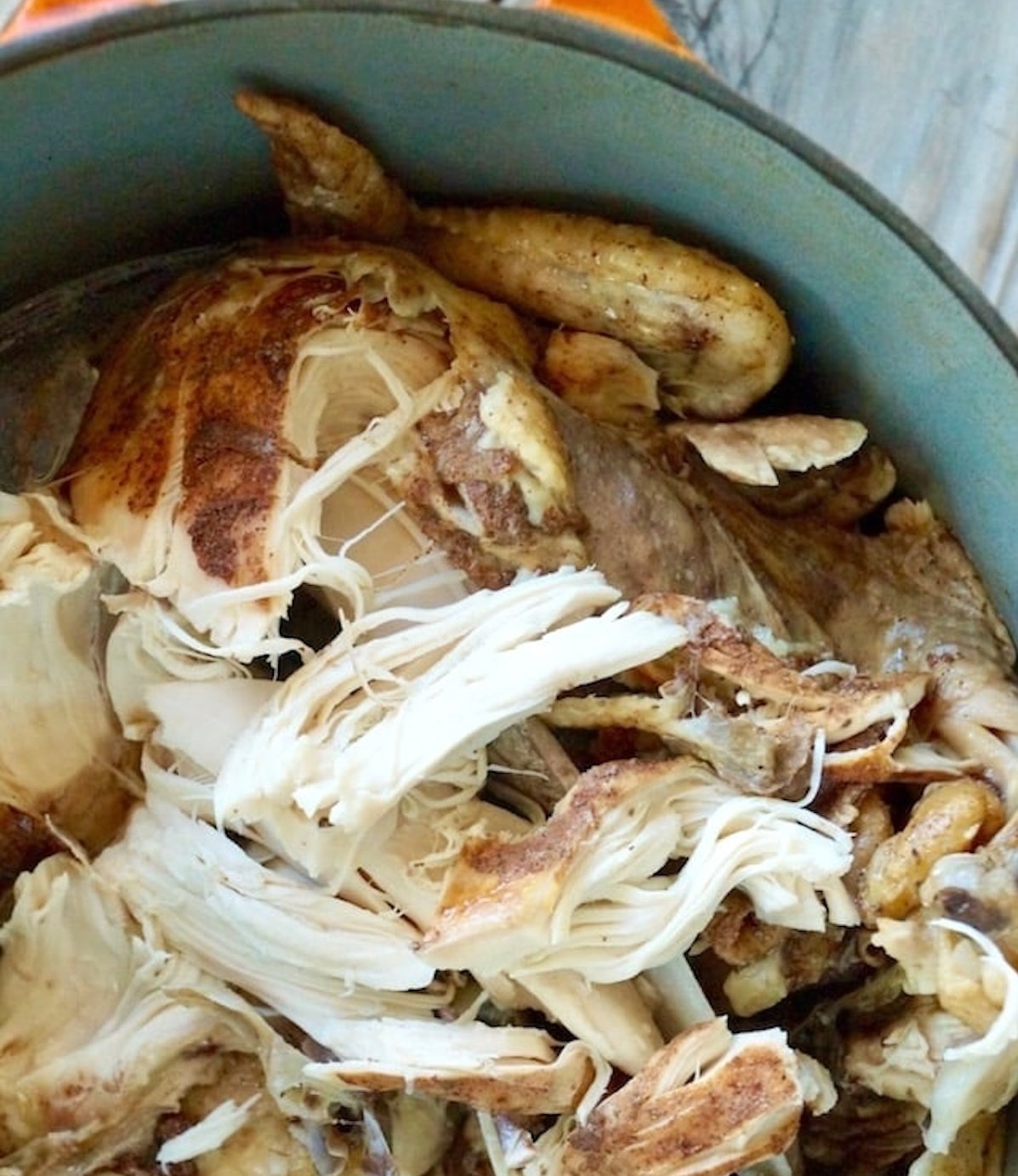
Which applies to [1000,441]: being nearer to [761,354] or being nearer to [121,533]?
[761,354]

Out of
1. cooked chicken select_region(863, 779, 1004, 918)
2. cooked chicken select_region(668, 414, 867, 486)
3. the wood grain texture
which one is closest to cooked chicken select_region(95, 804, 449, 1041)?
cooked chicken select_region(863, 779, 1004, 918)

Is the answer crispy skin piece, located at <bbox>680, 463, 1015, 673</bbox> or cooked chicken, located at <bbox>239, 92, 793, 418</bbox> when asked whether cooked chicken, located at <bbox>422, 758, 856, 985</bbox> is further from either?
cooked chicken, located at <bbox>239, 92, 793, 418</bbox>

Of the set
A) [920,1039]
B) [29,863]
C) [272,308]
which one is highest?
[272,308]

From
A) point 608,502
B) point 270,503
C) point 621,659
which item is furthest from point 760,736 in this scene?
point 270,503

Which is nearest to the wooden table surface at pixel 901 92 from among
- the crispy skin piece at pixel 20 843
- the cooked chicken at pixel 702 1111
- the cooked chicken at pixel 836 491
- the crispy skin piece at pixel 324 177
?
the cooked chicken at pixel 836 491

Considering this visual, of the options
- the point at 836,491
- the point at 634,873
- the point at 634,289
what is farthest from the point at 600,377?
the point at 634,873

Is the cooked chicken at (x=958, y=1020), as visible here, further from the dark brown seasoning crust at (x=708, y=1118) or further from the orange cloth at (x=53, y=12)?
the orange cloth at (x=53, y=12)
